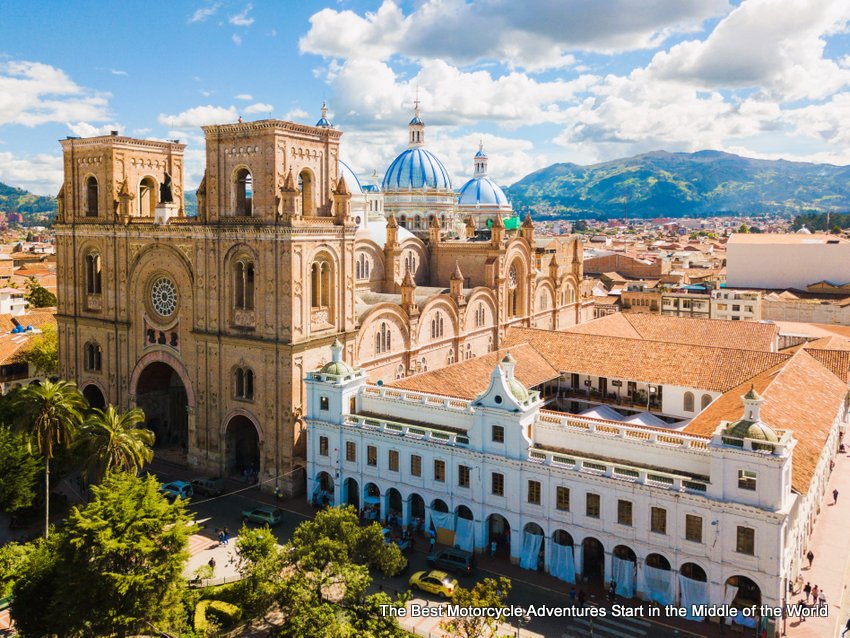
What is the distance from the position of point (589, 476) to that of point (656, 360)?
19011 mm

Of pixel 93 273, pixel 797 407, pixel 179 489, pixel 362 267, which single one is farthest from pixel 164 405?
pixel 797 407

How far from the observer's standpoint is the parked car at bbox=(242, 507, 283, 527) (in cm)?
4469

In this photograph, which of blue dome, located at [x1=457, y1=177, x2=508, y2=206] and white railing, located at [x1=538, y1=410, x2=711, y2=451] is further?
blue dome, located at [x1=457, y1=177, x2=508, y2=206]

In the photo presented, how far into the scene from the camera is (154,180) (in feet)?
205

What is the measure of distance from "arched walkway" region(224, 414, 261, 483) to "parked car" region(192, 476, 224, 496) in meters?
2.14

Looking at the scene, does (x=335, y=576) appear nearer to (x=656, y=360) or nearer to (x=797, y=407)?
(x=797, y=407)

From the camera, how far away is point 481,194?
104 metres

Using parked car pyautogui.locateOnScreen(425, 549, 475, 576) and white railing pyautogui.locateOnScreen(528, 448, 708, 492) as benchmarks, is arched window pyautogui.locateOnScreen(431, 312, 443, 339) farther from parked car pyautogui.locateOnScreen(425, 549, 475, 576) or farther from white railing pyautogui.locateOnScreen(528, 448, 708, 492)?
parked car pyautogui.locateOnScreen(425, 549, 475, 576)

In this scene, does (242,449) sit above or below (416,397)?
below

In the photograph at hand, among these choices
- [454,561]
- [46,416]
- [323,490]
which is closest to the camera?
[454,561]

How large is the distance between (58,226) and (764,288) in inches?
4014

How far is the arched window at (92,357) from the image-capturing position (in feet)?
203

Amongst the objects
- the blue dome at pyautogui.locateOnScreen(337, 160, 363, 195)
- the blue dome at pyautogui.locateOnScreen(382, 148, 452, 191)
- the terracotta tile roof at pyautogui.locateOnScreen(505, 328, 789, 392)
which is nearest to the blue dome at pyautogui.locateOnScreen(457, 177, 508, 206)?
the blue dome at pyautogui.locateOnScreen(382, 148, 452, 191)

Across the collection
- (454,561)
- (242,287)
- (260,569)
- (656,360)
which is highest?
(242,287)
